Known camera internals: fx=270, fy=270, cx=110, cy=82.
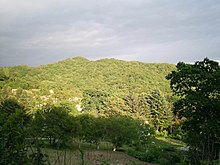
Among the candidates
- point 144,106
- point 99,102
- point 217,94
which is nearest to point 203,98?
point 217,94

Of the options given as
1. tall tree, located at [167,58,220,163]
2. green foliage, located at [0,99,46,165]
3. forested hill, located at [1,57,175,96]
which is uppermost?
forested hill, located at [1,57,175,96]

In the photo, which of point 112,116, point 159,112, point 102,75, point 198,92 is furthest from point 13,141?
point 102,75

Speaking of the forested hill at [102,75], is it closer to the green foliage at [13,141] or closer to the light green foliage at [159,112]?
the light green foliage at [159,112]

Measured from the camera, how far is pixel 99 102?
6712 centimetres

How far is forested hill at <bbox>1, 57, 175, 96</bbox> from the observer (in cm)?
8160

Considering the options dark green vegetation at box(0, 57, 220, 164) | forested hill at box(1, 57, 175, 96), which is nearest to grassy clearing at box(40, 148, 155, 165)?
dark green vegetation at box(0, 57, 220, 164)

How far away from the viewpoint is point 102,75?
322ft

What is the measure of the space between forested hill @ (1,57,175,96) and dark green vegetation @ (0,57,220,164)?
13.1 inches

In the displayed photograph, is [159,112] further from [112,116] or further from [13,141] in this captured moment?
[13,141]

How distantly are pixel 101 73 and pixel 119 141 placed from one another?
232 ft

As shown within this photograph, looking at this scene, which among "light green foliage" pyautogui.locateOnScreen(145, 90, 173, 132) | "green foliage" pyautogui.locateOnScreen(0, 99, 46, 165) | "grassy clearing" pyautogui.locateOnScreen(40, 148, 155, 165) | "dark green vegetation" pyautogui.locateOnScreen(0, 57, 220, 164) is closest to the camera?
"green foliage" pyautogui.locateOnScreen(0, 99, 46, 165)

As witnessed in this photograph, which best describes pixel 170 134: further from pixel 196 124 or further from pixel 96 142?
pixel 196 124

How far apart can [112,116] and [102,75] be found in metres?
65.2

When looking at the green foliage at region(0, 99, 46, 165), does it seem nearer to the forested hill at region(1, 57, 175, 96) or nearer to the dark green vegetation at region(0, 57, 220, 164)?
the dark green vegetation at region(0, 57, 220, 164)
